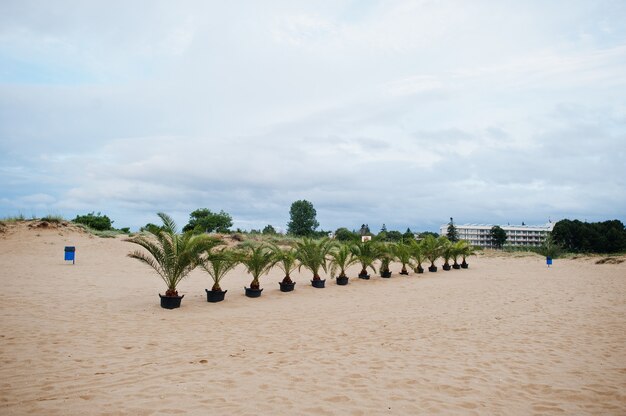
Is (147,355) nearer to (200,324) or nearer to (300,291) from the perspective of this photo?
(200,324)

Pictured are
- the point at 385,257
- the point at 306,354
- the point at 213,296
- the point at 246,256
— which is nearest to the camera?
the point at 306,354

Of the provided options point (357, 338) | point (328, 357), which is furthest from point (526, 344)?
point (328, 357)

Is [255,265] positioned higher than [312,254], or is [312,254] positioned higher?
[312,254]

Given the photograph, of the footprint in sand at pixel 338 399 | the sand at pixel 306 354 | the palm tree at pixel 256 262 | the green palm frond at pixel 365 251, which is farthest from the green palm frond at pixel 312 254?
the footprint in sand at pixel 338 399

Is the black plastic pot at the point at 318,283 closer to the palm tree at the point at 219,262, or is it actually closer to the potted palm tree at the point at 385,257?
the potted palm tree at the point at 385,257

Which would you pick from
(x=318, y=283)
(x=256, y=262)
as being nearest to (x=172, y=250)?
(x=256, y=262)

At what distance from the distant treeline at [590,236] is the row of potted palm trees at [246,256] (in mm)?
59410

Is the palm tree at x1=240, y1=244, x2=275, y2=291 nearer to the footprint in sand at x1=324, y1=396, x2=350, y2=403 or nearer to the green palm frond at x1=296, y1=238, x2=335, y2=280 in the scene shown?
the green palm frond at x1=296, y1=238, x2=335, y2=280

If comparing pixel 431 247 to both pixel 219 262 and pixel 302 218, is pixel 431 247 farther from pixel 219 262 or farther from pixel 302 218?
pixel 302 218

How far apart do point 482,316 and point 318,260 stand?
7241 millimetres

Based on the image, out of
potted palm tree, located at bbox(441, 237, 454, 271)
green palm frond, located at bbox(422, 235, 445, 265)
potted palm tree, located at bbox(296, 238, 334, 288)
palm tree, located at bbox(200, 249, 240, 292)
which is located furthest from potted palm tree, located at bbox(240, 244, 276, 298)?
potted palm tree, located at bbox(441, 237, 454, 271)

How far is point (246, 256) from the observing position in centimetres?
1270

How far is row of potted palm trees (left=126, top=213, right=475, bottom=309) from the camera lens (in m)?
10.2

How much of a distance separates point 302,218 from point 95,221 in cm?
3475
